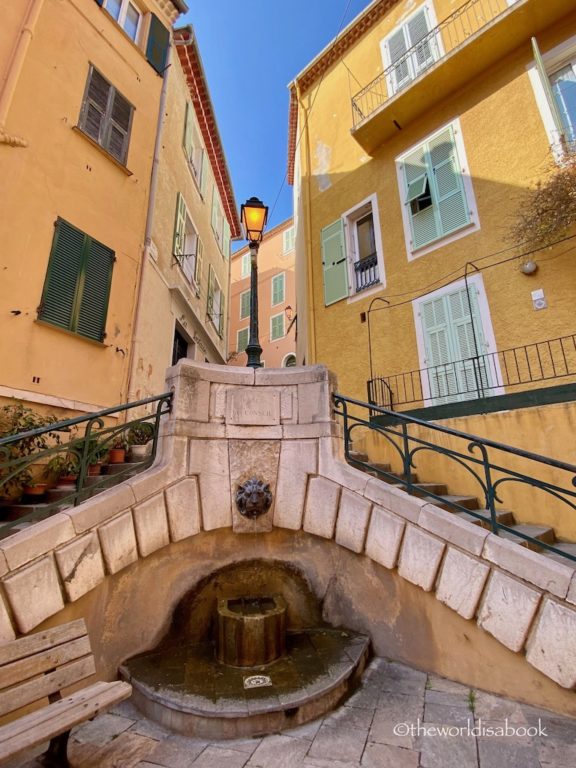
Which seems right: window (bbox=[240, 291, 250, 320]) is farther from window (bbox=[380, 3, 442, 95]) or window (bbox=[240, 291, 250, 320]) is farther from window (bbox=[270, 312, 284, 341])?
window (bbox=[380, 3, 442, 95])

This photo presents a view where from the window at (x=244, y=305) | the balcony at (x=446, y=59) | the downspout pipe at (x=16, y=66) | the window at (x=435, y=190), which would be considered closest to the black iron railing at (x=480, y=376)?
the window at (x=435, y=190)

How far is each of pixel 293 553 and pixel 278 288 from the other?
1901 cm

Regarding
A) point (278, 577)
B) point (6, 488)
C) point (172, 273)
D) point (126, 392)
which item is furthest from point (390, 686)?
point (172, 273)

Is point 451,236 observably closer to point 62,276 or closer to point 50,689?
point 62,276

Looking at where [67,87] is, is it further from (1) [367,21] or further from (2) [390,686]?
(2) [390,686]

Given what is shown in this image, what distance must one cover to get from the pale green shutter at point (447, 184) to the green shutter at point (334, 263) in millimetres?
2256

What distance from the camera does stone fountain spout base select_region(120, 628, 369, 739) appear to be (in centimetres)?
252

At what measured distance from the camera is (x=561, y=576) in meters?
2.54

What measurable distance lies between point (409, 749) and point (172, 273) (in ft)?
28.0

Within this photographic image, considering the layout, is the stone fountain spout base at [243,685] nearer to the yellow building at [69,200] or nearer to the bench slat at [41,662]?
the bench slat at [41,662]

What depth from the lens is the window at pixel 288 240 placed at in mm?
21806

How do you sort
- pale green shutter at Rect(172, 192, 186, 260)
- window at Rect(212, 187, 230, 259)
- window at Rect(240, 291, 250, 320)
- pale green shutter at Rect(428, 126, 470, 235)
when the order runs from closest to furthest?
pale green shutter at Rect(428, 126, 470, 235), pale green shutter at Rect(172, 192, 186, 260), window at Rect(212, 187, 230, 259), window at Rect(240, 291, 250, 320)

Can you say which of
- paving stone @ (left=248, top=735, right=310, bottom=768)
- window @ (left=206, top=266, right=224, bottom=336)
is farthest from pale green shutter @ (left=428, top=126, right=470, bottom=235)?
paving stone @ (left=248, top=735, right=310, bottom=768)

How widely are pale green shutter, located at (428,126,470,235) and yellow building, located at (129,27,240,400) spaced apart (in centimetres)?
573
